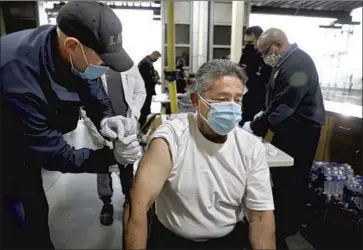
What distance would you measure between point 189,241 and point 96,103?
599mm

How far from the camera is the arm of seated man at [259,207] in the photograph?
3.12 ft

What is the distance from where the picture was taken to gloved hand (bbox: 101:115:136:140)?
0.90 m

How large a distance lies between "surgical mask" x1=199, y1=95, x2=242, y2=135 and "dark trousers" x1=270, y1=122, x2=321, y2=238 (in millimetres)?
886

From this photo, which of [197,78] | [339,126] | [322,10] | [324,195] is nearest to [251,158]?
[197,78]

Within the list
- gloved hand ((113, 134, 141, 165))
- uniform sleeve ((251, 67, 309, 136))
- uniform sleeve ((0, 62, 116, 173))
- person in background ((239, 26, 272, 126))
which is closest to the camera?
uniform sleeve ((0, 62, 116, 173))

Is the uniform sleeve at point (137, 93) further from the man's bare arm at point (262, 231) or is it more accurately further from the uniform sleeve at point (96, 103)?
the man's bare arm at point (262, 231)

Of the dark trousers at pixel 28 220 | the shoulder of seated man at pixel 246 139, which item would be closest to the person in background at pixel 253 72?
the shoulder of seated man at pixel 246 139

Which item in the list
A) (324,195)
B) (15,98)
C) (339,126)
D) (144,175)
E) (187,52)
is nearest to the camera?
(15,98)

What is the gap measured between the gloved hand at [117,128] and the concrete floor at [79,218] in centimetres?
53

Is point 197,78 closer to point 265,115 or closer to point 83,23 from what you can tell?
point 83,23

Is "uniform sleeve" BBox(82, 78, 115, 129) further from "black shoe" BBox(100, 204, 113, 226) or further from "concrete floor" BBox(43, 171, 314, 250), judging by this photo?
Result: "black shoe" BBox(100, 204, 113, 226)

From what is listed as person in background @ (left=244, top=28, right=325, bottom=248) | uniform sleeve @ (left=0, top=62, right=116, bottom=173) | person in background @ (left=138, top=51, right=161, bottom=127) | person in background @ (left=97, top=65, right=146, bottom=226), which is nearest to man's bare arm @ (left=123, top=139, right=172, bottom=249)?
uniform sleeve @ (left=0, top=62, right=116, bottom=173)

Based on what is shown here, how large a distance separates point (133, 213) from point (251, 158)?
42cm

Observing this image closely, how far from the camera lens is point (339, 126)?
7.75 feet
